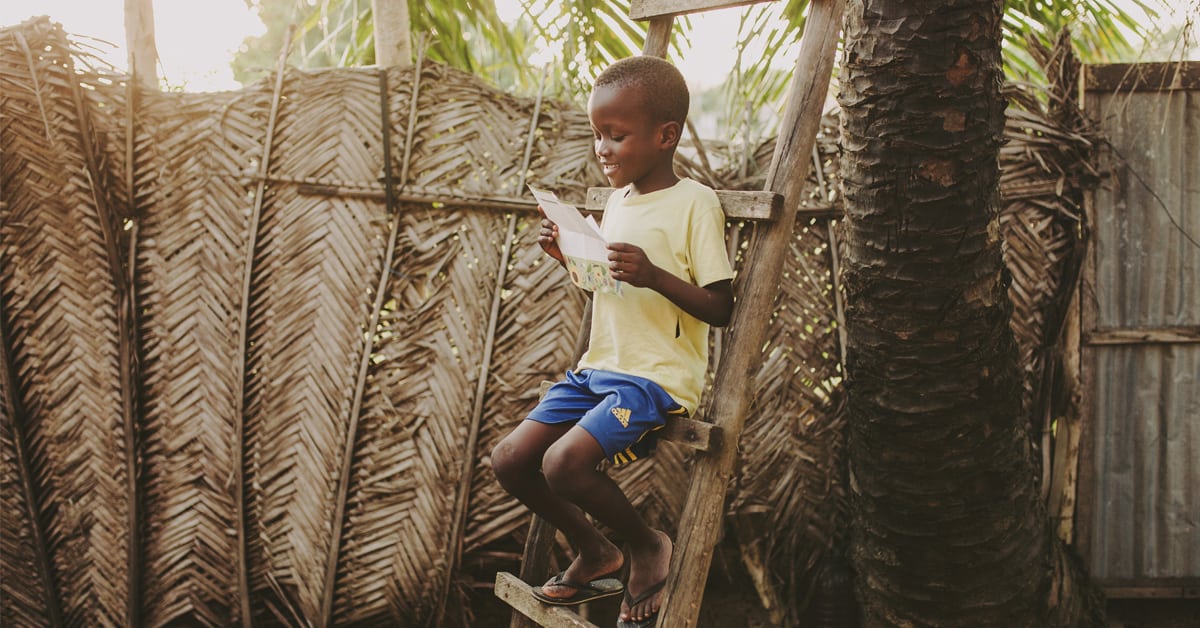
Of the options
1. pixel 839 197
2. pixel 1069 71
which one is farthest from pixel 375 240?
pixel 1069 71

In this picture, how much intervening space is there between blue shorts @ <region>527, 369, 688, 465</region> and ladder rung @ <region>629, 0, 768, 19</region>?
3.57ft

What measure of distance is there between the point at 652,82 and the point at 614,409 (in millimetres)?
823

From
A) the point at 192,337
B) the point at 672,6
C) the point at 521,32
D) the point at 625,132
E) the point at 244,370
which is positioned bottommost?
the point at 244,370

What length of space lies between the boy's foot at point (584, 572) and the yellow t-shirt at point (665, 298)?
18.3 inches

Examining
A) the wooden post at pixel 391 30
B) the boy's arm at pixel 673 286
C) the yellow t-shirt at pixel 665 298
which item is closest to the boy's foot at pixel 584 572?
the yellow t-shirt at pixel 665 298

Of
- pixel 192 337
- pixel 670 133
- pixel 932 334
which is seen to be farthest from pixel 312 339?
pixel 932 334

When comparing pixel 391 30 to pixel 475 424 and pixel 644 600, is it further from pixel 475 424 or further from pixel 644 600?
pixel 644 600

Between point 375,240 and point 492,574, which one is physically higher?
point 375,240

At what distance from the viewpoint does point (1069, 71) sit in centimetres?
341

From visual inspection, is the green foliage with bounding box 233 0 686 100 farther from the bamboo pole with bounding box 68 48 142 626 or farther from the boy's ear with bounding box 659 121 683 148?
the boy's ear with bounding box 659 121 683 148

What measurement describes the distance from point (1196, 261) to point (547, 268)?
2505mm

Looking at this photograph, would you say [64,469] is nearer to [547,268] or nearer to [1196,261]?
[547,268]

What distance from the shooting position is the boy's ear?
230 cm

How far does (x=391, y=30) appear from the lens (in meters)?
4.15
